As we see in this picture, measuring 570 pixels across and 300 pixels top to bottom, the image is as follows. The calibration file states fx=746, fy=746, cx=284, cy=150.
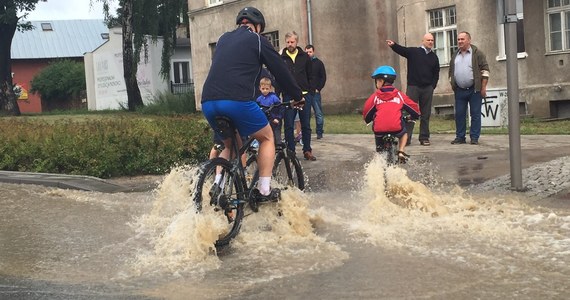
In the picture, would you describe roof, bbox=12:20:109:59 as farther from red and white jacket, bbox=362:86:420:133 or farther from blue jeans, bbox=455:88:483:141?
red and white jacket, bbox=362:86:420:133

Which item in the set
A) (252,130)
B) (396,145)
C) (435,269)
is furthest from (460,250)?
(396,145)

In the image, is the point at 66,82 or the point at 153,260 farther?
the point at 66,82

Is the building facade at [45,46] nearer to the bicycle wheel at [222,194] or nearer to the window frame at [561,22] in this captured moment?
the window frame at [561,22]

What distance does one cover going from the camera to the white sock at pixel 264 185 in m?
6.50

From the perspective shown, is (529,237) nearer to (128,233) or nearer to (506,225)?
(506,225)

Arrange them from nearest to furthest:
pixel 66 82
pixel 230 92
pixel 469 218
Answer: pixel 230 92 < pixel 469 218 < pixel 66 82

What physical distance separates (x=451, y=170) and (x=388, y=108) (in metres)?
2.62

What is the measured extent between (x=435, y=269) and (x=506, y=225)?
152cm

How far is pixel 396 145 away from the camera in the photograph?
319 inches

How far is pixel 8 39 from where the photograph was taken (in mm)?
49312

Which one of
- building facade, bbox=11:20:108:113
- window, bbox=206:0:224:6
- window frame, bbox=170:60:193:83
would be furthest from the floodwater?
building facade, bbox=11:20:108:113

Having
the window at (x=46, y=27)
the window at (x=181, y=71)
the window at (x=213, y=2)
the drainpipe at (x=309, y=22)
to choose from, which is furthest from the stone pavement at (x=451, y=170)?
the window at (x=46, y=27)

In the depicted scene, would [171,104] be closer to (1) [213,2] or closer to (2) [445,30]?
(1) [213,2]

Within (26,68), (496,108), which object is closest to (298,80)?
(496,108)
